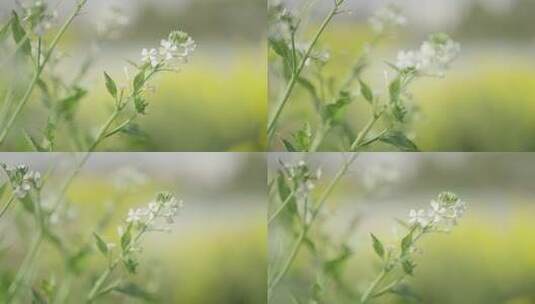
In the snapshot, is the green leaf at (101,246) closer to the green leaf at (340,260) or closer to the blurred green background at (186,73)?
the blurred green background at (186,73)

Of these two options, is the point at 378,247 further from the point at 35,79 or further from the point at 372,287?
the point at 35,79

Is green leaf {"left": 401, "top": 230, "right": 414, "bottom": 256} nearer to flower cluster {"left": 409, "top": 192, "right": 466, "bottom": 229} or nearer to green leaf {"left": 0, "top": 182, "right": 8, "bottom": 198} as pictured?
flower cluster {"left": 409, "top": 192, "right": 466, "bottom": 229}

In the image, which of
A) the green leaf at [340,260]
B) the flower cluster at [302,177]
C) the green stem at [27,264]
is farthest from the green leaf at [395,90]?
the green stem at [27,264]

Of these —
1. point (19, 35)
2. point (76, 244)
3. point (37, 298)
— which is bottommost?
point (37, 298)

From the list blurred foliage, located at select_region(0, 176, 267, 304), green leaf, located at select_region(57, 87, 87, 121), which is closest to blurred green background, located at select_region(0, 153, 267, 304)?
blurred foliage, located at select_region(0, 176, 267, 304)

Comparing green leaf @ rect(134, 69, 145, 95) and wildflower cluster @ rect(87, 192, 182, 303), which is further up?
green leaf @ rect(134, 69, 145, 95)

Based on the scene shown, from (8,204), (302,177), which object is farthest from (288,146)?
(8,204)
